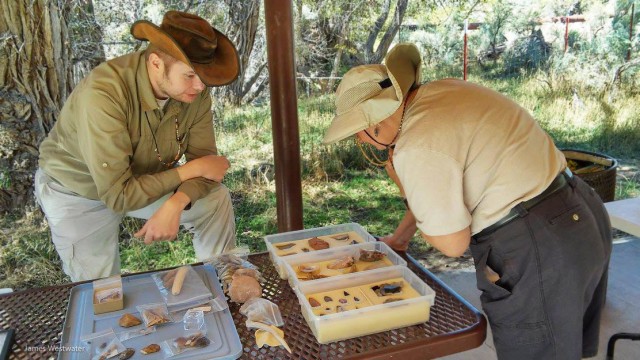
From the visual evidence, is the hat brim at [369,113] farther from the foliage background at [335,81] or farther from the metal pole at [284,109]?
the foliage background at [335,81]

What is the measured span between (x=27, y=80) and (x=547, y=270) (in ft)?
10.8

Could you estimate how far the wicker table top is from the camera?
1.35m

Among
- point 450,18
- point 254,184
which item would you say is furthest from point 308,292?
point 450,18

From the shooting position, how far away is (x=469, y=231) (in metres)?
1.51

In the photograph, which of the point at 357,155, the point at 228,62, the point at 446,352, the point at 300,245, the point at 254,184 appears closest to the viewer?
the point at 446,352

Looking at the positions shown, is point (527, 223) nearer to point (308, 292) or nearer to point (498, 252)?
point (498, 252)

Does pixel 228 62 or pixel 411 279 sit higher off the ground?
pixel 228 62

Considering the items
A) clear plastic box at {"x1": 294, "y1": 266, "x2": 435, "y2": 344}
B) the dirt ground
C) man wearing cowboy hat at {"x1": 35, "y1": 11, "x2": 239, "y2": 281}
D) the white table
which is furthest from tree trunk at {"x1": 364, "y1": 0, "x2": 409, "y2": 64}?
clear plastic box at {"x1": 294, "y1": 266, "x2": 435, "y2": 344}

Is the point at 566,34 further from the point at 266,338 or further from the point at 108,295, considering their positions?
the point at 108,295

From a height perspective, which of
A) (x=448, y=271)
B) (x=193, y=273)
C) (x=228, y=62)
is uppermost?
(x=228, y=62)

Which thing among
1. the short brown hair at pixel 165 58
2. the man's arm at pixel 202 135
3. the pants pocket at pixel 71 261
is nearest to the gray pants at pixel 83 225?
the pants pocket at pixel 71 261

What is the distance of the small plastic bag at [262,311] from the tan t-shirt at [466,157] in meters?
0.50

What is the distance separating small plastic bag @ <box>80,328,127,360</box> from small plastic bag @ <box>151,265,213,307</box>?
204 mm

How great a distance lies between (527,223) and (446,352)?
18.1 inches
